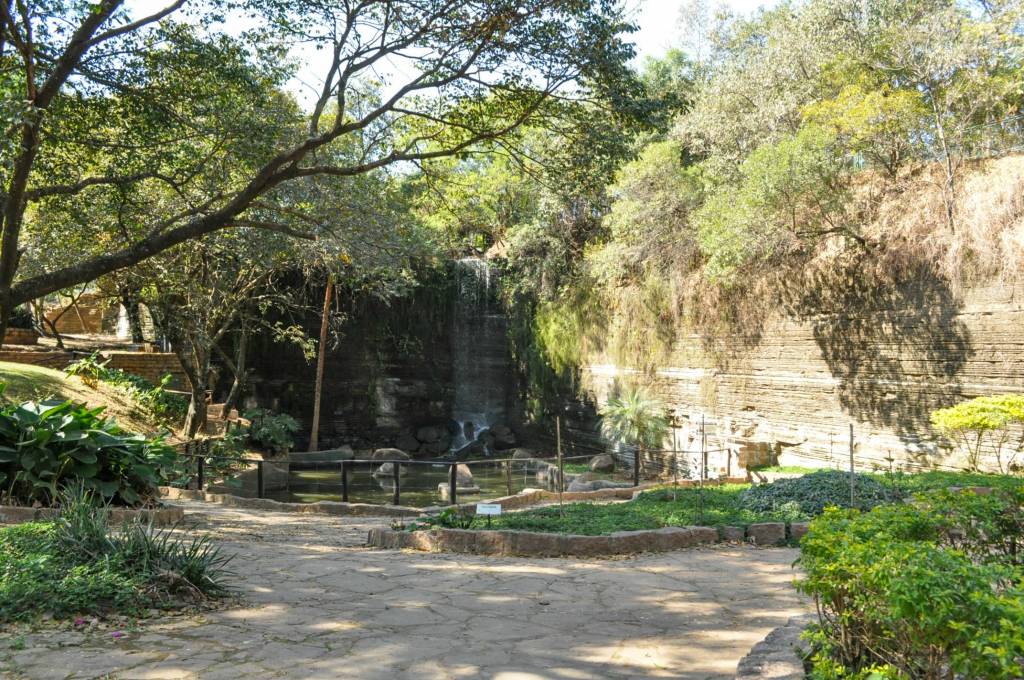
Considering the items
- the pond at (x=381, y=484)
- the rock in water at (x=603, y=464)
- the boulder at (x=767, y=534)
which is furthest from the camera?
the rock in water at (x=603, y=464)

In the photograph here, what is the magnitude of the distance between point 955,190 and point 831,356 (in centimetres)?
355

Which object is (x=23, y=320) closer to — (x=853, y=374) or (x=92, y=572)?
(x=92, y=572)

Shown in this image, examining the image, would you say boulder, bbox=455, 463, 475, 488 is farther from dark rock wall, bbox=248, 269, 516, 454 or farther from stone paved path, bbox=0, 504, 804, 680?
stone paved path, bbox=0, 504, 804, 680

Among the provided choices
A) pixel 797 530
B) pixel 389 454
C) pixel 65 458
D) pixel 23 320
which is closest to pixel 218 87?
pixel 65 458

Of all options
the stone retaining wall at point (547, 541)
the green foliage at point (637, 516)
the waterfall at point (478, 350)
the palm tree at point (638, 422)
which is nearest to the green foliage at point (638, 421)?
the palm tree at point (638, 422)

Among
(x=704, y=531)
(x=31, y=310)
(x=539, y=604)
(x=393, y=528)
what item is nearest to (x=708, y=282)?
(x=704, y=531)

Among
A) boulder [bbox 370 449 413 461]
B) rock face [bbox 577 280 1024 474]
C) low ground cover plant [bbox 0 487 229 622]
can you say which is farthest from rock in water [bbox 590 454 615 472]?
low ground cover plant [bbox 0 487 229 622]

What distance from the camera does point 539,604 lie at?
5098 mm

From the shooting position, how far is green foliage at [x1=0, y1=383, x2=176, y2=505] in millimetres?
7852

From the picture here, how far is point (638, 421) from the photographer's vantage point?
1809 cm

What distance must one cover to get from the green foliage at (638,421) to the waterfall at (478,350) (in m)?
6.85

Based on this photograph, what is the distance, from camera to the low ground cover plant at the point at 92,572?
170 inches

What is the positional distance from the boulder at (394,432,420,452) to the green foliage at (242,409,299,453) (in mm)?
3934

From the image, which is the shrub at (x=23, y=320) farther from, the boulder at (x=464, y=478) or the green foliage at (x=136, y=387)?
the boulder at (x=464, y=478)
